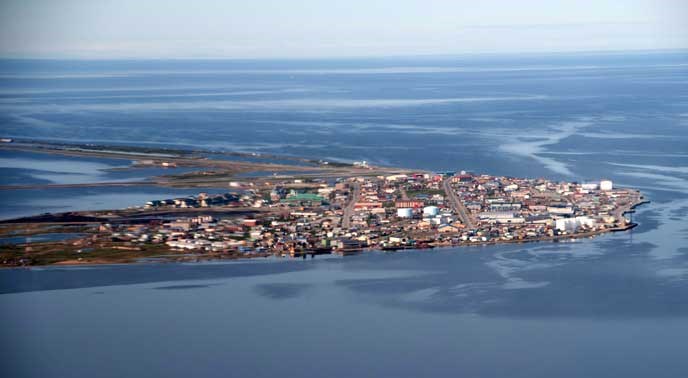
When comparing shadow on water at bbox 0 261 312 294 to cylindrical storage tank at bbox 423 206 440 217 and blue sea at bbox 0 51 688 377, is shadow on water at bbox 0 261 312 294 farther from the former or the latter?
cylindrical storage tank at bbox 423 206 440 217

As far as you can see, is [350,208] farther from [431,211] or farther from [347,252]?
[347,252]

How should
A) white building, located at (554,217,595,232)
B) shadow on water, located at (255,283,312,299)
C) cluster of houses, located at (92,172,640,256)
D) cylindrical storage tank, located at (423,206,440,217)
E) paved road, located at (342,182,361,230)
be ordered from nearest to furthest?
shadow on water, located at (255,283,312,299), cluster of houses, located at (92,172,640,256), white building, located at (554,217,595,232), paved road, located at (342,182,361,230), cylindrical storage tank, located at (423,206,440,217)

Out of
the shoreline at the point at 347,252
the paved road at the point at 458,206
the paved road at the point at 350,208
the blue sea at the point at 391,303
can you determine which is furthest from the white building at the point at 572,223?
the paved road at the point at 350,208

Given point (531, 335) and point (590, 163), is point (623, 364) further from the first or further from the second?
point (590, 163)

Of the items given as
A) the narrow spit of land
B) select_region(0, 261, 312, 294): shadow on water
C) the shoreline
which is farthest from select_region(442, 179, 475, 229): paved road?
select_region(0, 261, 312, 294): shadow on water

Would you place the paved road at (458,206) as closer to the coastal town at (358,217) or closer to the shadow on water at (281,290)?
the coastal town at (358,217)

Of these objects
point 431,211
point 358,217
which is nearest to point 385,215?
point 358,217
